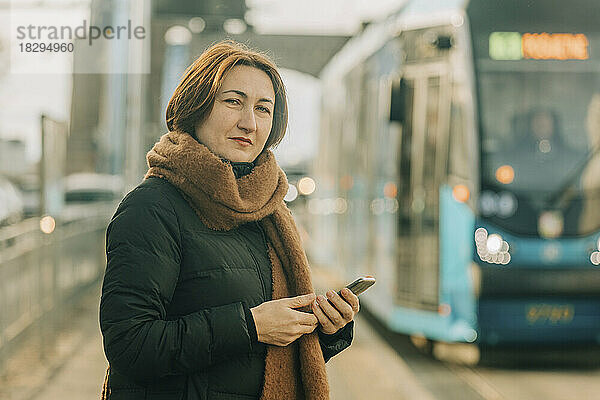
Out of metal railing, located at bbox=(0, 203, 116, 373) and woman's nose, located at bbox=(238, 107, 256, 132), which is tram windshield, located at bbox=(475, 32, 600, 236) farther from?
woman's nose, located at bbox=(238, 107, 256, 132)

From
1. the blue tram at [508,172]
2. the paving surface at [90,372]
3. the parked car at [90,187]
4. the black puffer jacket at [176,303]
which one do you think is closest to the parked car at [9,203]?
the paving surface at [90,372]

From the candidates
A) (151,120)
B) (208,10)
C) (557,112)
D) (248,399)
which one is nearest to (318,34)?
(208,10)

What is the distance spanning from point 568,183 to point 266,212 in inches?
186

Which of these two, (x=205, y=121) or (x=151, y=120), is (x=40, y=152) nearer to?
(x=151, y=120)

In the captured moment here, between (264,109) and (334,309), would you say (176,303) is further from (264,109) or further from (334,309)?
(264,109)

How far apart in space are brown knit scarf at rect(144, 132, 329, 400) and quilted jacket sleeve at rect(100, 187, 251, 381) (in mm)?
105

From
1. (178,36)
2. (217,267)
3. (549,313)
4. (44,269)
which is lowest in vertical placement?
(549,313)

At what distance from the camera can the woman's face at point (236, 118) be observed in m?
1.94

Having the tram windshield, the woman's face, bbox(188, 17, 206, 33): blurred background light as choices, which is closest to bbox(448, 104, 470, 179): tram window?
the tram windshield

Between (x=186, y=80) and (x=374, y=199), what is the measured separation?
5.68 m

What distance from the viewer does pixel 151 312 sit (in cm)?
171

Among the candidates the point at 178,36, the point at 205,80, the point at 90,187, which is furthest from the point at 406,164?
the point at 205,80

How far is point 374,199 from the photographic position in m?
7.55

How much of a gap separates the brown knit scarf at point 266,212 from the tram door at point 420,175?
4363 millimetres
